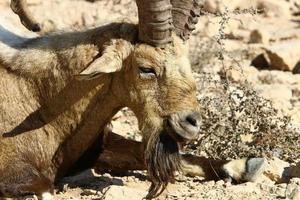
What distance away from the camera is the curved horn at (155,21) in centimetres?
628

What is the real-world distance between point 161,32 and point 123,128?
240 centimetres

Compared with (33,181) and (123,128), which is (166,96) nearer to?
(33,181)

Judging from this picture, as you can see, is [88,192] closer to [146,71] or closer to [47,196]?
[47,196]

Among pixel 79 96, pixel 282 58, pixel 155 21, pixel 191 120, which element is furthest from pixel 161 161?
pixel 282 58

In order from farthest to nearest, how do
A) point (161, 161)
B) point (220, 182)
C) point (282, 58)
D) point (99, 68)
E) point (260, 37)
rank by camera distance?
point (260, 37) < point (282, 58) < point (220, 182) < point (161, 161) < point (99, 68)

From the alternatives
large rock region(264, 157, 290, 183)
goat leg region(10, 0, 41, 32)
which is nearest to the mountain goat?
large rock region(264, 157, 290, 183)

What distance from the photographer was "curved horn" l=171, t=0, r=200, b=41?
6551mm

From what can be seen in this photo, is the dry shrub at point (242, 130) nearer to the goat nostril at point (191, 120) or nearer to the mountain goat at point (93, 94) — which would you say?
the mountain goat at point (93, 94)

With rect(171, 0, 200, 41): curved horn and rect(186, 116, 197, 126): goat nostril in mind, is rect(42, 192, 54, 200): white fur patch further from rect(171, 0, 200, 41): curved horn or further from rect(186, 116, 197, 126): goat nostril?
rect(171, 0, 200, 41): curved horn

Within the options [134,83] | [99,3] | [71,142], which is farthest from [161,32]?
[99,3]

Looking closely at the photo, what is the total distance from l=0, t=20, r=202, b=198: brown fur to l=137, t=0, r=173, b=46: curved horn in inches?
2.6

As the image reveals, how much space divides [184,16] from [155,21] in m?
0.39

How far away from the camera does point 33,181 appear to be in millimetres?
6598

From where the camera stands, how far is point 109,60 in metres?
6.30
